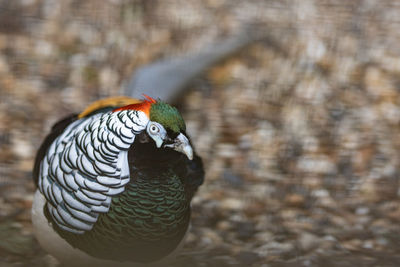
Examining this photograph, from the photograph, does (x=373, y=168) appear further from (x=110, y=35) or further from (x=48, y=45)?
(x=48, y=45)

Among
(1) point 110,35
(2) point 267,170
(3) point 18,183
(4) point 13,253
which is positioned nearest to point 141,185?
(4) point 13,253

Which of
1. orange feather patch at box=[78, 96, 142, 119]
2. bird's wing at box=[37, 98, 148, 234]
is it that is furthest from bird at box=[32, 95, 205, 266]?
orange feather patch at box=[78, 96, 142, 119]

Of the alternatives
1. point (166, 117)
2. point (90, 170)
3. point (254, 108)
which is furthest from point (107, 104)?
point (254, 108)

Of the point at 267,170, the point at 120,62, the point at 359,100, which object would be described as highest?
the point at 120,62

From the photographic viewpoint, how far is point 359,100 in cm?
310

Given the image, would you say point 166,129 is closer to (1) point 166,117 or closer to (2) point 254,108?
(1) point 166,117

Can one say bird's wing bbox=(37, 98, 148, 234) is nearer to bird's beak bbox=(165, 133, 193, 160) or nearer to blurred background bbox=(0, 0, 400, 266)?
bird's beak bbox=(165, 133, 193, 160)

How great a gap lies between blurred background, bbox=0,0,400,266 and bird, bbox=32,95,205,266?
0.33 m

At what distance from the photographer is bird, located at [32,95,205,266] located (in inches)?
55.9

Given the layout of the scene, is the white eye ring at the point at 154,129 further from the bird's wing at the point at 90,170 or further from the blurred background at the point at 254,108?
the blurred background at the point at 254,108

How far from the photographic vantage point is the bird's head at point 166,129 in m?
1.39

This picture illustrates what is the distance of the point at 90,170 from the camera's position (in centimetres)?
148

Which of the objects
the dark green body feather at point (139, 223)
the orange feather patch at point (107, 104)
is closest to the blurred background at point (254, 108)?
the dark green body feather at point (139, 223)

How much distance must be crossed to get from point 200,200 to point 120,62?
46.9 inches
